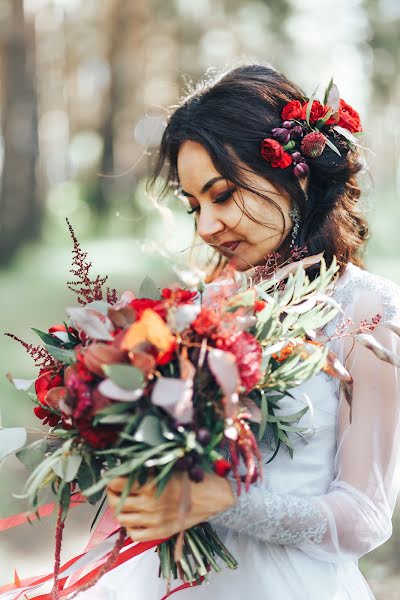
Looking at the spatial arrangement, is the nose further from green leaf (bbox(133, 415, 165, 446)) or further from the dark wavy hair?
green leaf (bbox(133, 415, 165, 446))

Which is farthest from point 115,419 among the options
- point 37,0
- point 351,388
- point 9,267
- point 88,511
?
point 37,0

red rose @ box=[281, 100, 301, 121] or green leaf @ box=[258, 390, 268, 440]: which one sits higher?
red rose @ box=[281, 100, 301, 121]

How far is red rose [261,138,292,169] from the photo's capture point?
225 cm

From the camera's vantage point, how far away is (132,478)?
1539 mm

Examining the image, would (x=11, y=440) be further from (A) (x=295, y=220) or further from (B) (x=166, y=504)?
(A) (x=295, y=220)

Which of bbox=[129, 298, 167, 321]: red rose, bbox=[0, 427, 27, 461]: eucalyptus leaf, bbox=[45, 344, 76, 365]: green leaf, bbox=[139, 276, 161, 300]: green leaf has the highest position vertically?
bbox=[129, 298, 167, 321]: red rose

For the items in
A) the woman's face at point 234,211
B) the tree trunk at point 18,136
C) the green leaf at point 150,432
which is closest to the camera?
the green leaf at point 150,432

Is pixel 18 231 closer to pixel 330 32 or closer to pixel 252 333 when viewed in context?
pixel 330 32

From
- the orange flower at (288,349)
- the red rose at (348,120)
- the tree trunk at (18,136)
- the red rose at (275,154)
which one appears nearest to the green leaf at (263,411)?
the orange flower at (288,349)

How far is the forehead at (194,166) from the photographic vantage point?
2.24m

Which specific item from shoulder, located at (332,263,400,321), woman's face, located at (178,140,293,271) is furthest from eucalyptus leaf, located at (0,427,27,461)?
shoulder, located at (332,263,400,321)

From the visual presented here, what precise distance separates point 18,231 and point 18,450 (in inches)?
416

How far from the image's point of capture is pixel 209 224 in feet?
7.33

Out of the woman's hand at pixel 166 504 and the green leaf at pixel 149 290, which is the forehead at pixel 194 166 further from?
the woman's hand at pixel 166 504
